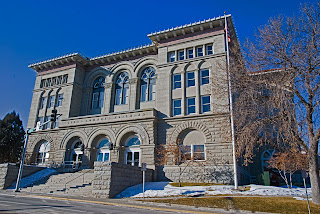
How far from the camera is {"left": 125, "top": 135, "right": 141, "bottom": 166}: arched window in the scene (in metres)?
30.7

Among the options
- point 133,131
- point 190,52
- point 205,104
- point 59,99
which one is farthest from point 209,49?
point 59,99

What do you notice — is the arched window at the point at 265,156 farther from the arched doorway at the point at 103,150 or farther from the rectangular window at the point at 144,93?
the arched doorway at the point at 103,150

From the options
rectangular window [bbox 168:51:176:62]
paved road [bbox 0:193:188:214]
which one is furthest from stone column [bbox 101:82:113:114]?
paved road [bbox 0:193:188:214]

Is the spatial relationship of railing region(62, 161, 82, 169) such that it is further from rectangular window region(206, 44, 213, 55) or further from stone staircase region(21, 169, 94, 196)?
rectangular window region(206, 44, 213, 55)

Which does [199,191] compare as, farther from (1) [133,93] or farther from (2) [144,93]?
(1) [133,93]

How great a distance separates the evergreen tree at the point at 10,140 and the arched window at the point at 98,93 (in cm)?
2160

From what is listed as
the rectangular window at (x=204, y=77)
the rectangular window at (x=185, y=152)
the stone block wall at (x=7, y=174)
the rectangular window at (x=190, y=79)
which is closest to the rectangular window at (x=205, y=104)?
the rectangular window at (x=204, y=77)

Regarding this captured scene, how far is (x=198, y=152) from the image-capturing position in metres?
27.0

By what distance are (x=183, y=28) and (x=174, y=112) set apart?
10.3 meters

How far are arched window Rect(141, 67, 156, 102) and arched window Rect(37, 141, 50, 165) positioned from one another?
48.3 ft

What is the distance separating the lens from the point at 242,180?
28.9 meters

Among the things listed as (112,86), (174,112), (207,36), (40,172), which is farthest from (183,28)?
(40,172)

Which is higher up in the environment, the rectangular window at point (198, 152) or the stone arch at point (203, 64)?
the stone arch at point (203, 64)

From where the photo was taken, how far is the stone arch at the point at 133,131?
1176 inches
